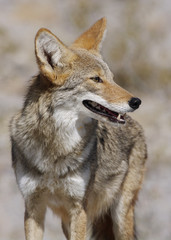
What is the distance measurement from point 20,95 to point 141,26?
420 cm

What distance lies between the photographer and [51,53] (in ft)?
19.3

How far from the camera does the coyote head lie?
18.9ft

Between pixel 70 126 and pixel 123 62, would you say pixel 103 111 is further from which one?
pixel 123 62

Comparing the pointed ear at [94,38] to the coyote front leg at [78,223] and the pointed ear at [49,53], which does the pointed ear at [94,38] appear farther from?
the coyote front leg at [78,223]

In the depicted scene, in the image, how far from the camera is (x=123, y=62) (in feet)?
55.0

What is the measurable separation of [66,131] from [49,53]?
82cm

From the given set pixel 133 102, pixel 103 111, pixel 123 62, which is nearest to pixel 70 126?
pixel 103 111

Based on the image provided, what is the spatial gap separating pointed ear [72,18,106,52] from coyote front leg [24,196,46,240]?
185 centimetres

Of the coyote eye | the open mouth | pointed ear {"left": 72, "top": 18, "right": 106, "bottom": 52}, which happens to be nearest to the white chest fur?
the open mouth

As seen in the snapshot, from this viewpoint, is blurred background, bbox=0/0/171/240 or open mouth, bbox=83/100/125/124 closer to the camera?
open mouth, bbox=83/100/125/124

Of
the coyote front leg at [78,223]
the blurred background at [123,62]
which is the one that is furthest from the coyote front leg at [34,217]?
the blurred background at [123,62]

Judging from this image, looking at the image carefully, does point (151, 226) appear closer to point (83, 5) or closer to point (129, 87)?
point (129, 87)

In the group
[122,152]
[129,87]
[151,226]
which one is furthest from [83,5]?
[122,152]

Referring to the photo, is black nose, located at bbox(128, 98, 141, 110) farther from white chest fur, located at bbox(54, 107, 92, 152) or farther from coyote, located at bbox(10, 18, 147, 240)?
white chest fur, located at bbox(54, 107, 92, 152)
